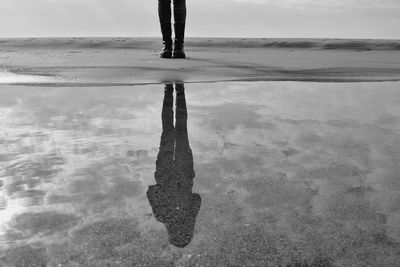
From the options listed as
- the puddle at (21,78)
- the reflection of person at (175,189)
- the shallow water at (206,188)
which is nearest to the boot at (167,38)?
the puddle at (21,78)

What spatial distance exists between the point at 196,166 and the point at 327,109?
117 cm

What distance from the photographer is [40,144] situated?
4.81ft

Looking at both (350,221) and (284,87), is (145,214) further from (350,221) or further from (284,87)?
(284,87)

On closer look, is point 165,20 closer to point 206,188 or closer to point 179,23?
point 179,23

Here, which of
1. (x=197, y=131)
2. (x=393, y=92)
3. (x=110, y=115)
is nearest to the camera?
(x=197, y=131)

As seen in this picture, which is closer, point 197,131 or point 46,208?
point 46,208

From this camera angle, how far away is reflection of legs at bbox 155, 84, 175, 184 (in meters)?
1.23

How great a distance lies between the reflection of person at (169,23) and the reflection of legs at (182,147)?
2.63 metres

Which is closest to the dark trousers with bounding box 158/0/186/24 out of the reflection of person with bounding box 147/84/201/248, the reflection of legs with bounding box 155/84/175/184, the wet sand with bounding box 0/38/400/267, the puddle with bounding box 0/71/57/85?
the puddle with bounding box 0/71/57/85

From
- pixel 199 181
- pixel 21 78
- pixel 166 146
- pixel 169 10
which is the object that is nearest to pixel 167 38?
pixel 169 10

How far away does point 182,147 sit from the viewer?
150cm

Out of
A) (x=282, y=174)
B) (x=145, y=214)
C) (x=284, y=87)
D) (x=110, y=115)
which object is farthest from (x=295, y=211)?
(x=284, y=87)

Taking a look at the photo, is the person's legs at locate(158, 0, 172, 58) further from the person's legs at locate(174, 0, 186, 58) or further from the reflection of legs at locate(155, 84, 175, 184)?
the reflection of legs at locate(155, 84, 175, 184)

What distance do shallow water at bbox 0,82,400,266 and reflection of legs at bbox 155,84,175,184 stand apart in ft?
0.04
